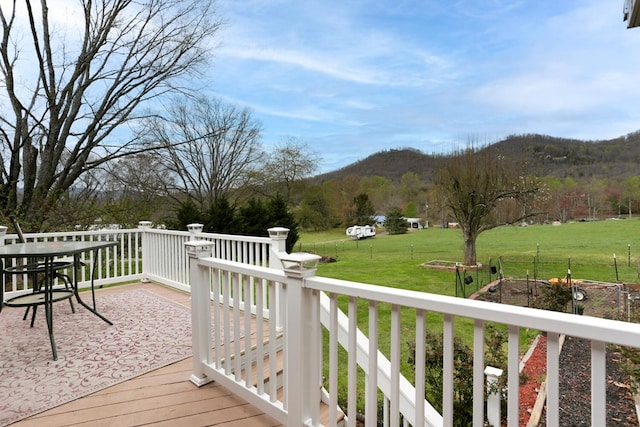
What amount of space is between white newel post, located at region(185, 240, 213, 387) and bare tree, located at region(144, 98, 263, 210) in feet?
44.0

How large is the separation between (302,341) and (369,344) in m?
0.36

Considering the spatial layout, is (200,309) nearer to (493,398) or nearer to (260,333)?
(260,333)

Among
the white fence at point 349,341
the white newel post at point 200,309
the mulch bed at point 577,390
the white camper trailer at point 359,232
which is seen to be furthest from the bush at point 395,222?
the white newel post at point 200,309

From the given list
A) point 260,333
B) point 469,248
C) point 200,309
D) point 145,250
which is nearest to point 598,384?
point 260,333

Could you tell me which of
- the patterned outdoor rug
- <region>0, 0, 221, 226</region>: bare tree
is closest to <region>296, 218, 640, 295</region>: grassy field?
<region>0, 0, 221, 226</region>: bare tree

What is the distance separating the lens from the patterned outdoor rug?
7.23 ft

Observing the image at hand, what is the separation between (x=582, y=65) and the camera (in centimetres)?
1209

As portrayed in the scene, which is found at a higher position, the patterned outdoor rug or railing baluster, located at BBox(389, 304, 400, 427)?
railing baluster, located at BBox(389, 304, 400, 427)

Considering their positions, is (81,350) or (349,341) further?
(81,350)

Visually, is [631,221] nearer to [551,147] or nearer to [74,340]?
[551,147]

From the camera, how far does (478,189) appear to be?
1349cm

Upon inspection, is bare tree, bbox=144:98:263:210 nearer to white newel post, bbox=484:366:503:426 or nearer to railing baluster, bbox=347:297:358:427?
white newel post, bbox=484:366:503:426

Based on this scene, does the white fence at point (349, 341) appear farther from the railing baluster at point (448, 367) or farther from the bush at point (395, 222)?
the bush at point (395, 222)

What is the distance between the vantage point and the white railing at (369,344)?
0.92 m
